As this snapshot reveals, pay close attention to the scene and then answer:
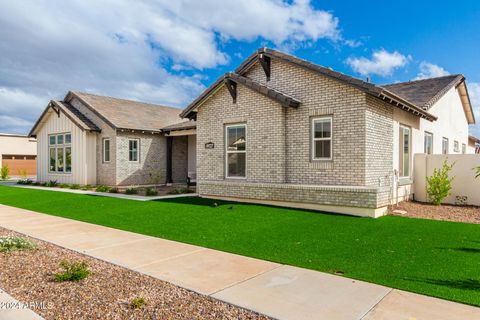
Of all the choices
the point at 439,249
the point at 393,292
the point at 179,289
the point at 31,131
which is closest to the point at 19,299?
the point at 179,289

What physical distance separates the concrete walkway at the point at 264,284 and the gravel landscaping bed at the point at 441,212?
6.82 meters

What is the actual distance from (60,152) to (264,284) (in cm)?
2189

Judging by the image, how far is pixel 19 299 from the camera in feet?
14.2

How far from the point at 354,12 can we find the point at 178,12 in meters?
8.13

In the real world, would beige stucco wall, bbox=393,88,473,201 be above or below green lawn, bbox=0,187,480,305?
above

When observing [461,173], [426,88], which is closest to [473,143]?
[426,88]

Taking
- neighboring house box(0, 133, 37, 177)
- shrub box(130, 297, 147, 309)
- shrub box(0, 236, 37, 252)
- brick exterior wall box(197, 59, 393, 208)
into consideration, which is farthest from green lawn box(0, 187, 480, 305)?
neighboring house box(0, 133, 37, 177)

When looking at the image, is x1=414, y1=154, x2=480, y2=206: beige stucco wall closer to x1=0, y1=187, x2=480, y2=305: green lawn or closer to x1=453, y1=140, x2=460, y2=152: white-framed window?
x1=0, y1=187, x2=480, y2=305: green lawn

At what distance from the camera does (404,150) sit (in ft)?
42.9

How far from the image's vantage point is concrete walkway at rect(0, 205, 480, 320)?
3873 millimetres

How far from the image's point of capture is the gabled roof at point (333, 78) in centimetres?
1009

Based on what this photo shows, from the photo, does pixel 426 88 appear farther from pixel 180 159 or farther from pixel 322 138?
pixel 180 159

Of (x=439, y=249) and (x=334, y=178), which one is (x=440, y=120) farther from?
(x=439, y=249)

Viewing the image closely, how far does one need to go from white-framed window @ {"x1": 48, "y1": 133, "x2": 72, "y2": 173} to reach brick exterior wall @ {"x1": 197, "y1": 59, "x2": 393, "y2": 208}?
40.1ft
